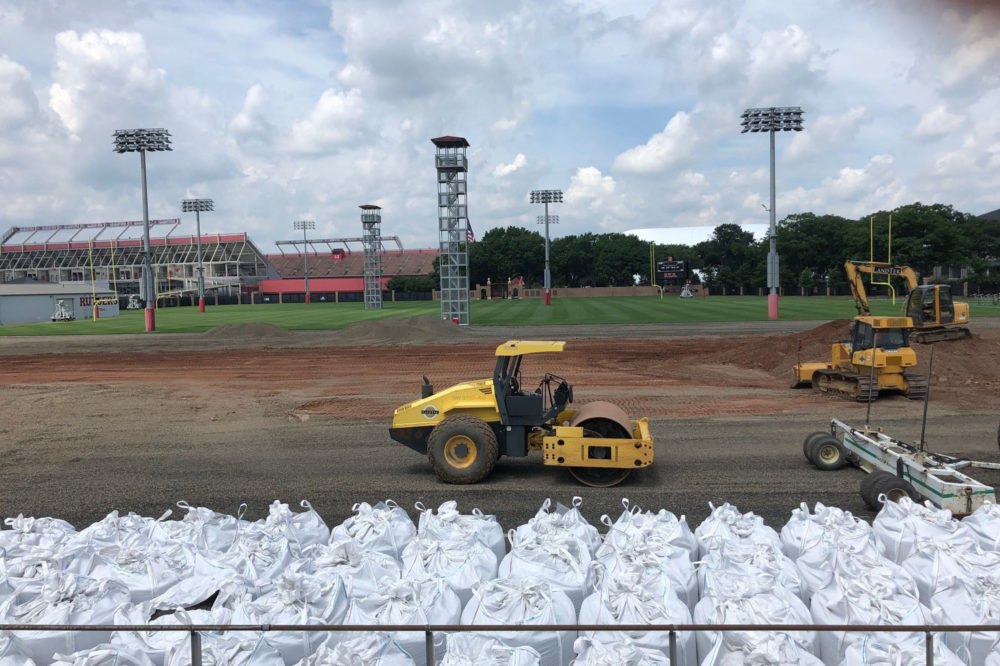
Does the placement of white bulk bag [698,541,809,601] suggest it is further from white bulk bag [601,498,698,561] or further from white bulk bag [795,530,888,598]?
white bulk bag [601,498,698,561]

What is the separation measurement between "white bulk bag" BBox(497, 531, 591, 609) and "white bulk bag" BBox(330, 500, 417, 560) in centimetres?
112

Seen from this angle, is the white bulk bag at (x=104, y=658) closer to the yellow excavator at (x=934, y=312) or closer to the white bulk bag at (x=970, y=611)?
the white bulk bag at (x=970, y=611)

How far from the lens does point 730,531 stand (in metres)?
6.17

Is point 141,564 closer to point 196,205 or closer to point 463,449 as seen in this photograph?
point 463,449

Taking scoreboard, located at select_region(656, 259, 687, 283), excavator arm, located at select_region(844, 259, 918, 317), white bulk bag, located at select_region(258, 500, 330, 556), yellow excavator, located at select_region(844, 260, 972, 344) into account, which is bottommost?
white bulk bag, located at select_region(258, 500, 330, 556)

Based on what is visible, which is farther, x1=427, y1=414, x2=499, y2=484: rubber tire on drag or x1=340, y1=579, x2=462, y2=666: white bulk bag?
x1=427, y1=414, x2=499, y2=484: rubber tire on drag

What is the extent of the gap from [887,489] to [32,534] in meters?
9.07

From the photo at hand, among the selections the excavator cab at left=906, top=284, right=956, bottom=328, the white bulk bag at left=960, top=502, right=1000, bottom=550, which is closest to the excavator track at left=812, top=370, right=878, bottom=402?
the excavator cab at left=906, top=284, right=956, bottom=328

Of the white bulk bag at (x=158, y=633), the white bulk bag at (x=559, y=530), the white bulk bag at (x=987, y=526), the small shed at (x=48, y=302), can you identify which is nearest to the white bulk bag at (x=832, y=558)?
the white bulk bag at (x=987, y=526)

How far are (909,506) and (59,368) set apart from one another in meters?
29.8

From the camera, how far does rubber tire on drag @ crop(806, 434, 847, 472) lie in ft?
34.8

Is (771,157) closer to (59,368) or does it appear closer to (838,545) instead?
(59,368)

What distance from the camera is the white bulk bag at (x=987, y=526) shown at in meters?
6.03

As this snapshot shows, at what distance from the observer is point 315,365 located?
27094 mm
